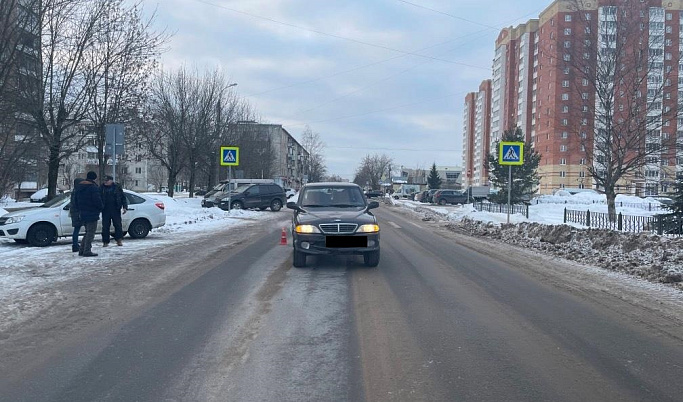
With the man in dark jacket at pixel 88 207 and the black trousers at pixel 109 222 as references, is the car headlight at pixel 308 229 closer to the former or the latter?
the man in dark jacket at pixel 88 207

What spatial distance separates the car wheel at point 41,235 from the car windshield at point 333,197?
678 cm

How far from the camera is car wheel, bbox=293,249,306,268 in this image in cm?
1123

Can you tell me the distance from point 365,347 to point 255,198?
3091 centimetres

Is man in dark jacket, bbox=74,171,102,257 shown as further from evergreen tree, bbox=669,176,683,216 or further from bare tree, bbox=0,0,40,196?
evergreen tree, bbox=669,176,683,216

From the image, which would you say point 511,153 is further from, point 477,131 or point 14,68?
point 477,131

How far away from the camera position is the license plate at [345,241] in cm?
1077

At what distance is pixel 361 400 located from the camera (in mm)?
4426

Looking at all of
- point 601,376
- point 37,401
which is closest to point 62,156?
point 37,401

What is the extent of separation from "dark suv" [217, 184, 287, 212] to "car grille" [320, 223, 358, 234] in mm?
25111

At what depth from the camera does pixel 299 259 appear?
11289 millimetres

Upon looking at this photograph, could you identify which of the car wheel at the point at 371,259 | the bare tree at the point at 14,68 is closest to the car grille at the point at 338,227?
the car wheel at the point at 371,259

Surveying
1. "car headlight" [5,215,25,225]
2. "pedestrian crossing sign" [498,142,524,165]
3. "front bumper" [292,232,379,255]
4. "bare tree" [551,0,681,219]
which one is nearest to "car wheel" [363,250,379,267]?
"front bumper" [292,232,379,255]

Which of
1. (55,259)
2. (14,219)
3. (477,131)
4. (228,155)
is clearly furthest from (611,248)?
(477,131)

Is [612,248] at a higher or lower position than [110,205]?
lower
